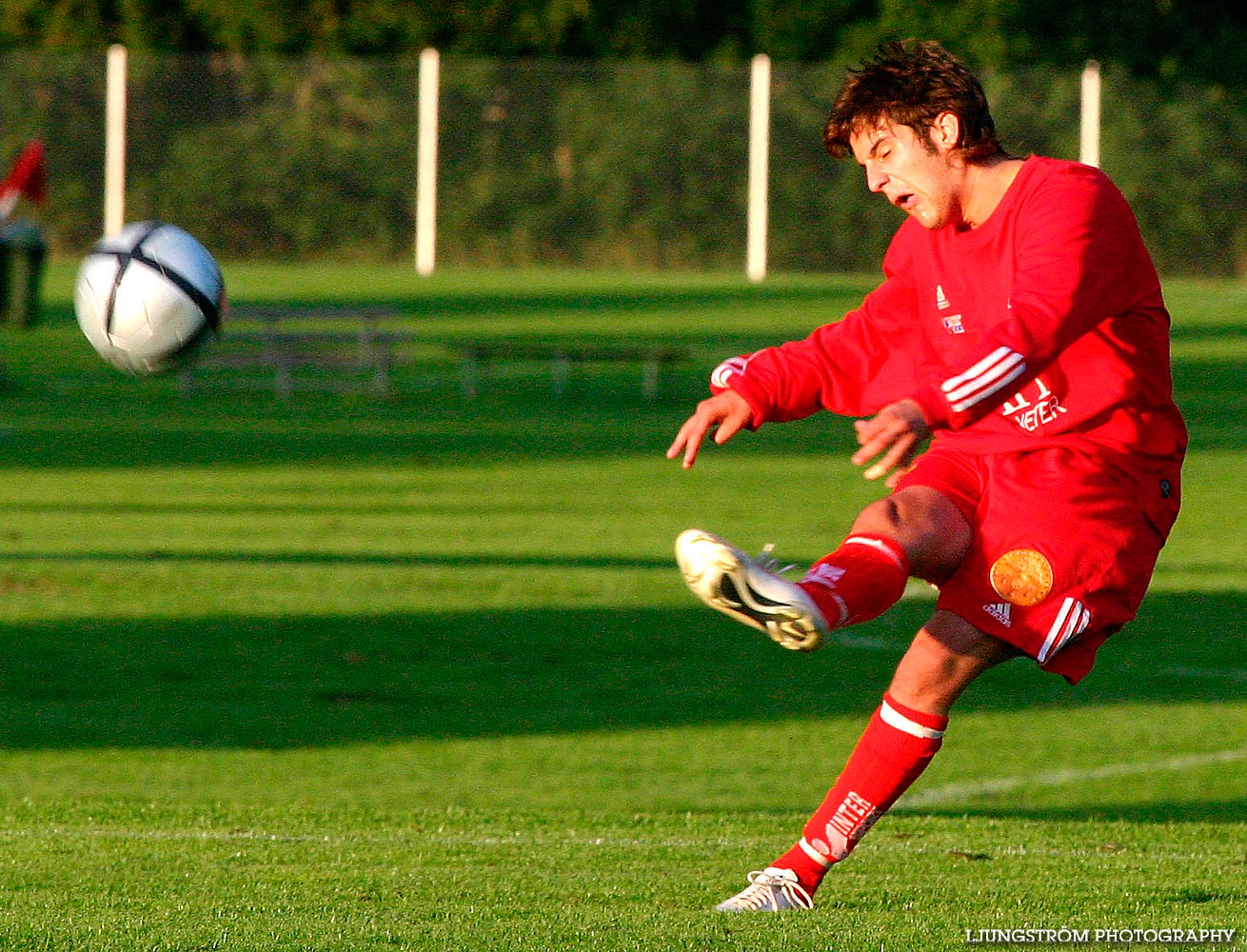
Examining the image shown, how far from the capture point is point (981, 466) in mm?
5223

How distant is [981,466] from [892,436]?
62cm

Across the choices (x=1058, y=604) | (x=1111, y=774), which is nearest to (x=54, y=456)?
(x=1111, y=774)

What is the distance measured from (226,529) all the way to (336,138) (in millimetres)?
21328

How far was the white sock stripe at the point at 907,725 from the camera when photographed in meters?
5.23

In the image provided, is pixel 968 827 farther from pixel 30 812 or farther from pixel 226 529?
pixel 226 529

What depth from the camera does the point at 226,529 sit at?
1429 cm

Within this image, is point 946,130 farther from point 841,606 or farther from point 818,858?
point 818,858

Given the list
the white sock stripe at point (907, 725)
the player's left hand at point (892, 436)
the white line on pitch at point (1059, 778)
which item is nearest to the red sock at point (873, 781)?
the white sock stripe at point (907, 725)

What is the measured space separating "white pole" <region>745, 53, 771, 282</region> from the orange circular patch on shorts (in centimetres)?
2912

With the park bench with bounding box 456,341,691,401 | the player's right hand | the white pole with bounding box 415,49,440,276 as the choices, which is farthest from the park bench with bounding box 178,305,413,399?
the player's right hand

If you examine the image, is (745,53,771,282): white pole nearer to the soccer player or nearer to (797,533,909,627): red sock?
the soccer player

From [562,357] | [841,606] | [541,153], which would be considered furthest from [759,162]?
[841,606]

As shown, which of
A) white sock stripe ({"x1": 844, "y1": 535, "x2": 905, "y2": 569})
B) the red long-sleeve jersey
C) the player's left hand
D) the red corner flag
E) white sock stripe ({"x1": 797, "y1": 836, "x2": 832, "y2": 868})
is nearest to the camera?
the player's left hand

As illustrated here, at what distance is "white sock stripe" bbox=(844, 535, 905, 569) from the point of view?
5004 mm
